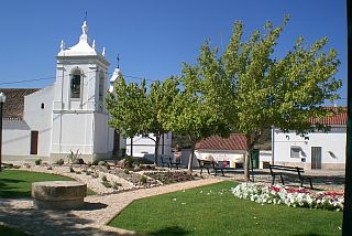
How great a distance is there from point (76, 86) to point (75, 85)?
13 centimetres

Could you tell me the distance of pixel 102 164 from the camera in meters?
27.3

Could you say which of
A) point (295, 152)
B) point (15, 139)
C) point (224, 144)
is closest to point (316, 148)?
point (295, 152)

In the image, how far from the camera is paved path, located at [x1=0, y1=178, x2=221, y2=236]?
959 centimetres

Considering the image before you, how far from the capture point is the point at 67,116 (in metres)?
33.2

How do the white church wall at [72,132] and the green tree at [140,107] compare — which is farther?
the white church wall at [72,132]

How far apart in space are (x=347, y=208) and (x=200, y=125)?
18.4 metres

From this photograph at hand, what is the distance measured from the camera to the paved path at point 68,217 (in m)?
9.59

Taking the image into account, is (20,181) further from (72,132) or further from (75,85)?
(75,85)

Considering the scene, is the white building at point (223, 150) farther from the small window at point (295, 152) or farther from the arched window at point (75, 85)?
the arched window at point (75, 85)

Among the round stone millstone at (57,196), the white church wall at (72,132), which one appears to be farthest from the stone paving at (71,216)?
the white church wall at (72,132)

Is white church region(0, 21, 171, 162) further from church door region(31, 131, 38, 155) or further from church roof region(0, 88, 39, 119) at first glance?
church roof region(0, 88, 39, 119)

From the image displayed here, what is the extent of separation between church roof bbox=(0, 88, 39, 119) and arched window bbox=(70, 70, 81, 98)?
4.56 meters

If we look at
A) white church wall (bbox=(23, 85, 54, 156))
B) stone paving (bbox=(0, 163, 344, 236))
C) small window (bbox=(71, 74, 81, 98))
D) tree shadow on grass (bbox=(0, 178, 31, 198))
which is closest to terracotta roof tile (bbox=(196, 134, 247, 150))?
small window (bbox=(71, 74, 81, 98))

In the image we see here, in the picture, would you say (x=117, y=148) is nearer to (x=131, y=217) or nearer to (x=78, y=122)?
(x=78, y=122)
